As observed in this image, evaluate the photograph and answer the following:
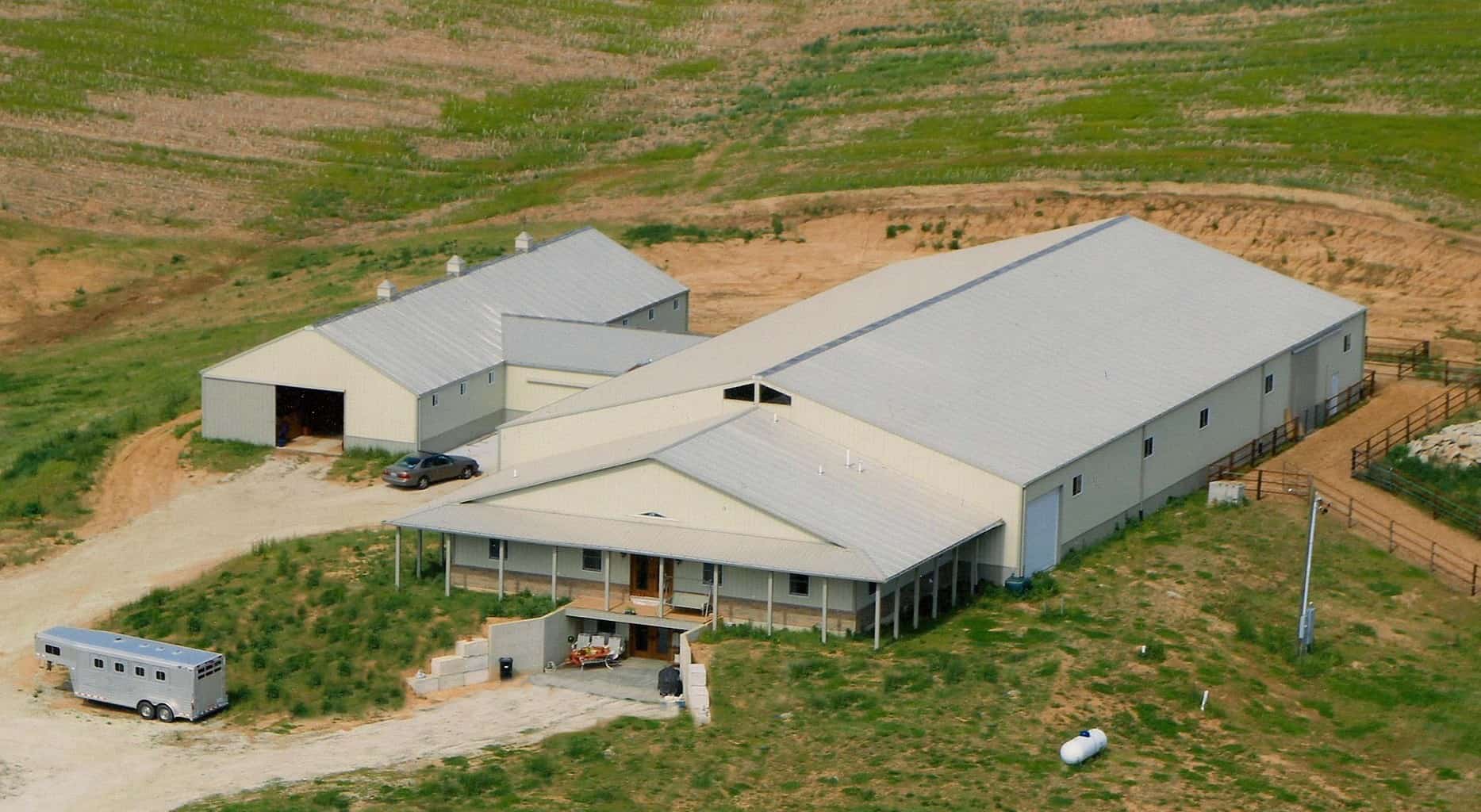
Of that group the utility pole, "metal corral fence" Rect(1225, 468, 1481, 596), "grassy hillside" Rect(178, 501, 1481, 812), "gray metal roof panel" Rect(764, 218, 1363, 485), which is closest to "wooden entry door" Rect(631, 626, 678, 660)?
"grassy hillside" Rect(178, 501, 1481, 812)

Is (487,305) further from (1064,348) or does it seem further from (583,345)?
(1064,348)

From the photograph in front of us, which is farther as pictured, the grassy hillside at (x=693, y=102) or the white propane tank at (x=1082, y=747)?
the grassy hillside at (x=693, y=102)

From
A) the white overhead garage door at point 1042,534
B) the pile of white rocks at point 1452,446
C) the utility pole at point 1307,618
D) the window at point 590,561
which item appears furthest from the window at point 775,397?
the pile of white rocks at point 1452,446

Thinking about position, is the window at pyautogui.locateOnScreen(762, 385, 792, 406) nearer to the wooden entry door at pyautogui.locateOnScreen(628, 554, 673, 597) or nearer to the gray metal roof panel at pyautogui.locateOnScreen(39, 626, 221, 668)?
the wooden entry door at pyautogui.locateOnScreen(628, 554, 673, 597)

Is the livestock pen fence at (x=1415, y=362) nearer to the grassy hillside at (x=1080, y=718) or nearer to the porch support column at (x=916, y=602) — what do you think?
the grassy hillside at (x=1080, y=718)

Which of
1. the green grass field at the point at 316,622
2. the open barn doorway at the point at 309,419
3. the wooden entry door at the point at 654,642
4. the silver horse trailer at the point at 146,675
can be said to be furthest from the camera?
the open barn doorway at the point at 309,419
